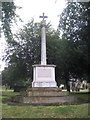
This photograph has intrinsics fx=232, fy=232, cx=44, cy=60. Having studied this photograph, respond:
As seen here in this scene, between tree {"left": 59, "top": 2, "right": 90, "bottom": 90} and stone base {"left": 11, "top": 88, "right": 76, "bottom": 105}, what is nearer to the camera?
stone base {"left": 11, "top": 88, "right": 76, "bottom": 105}

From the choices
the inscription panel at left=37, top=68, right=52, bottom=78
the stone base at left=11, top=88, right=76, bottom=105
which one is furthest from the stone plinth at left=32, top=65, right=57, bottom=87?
the stone base at left=11, top=88, right=76, bottom=105

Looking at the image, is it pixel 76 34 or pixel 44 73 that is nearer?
pixel 44 73

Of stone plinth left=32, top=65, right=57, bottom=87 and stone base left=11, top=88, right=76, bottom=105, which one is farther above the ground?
stone plinth left=32, top=65, right=57, bottom=87

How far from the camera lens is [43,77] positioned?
16172 millimetres

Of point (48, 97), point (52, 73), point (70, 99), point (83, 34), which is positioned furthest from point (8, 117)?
point (83, 34)

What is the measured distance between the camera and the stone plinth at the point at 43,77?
16078 millimetres

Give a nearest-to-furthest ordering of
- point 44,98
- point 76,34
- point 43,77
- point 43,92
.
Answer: point 44,98, point 43,92, point 43,77, point 76,34

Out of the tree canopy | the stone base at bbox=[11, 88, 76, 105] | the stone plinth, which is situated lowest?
the stone base at bbox=[11, 88, 76, 105]

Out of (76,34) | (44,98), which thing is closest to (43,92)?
(44,98)

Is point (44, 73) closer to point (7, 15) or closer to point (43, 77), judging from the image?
point (43, 77)

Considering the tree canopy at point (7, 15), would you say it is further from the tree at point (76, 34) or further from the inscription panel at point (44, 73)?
the tree at point (76, 34)

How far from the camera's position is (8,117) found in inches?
311

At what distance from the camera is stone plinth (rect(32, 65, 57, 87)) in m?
16.1

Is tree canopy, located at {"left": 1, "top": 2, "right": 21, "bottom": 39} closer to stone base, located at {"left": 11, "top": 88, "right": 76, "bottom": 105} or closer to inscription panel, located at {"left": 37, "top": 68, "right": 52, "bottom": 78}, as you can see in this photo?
stone base, located at {"left": 11, "top": 88, "right": 76, "bottom": 105}
